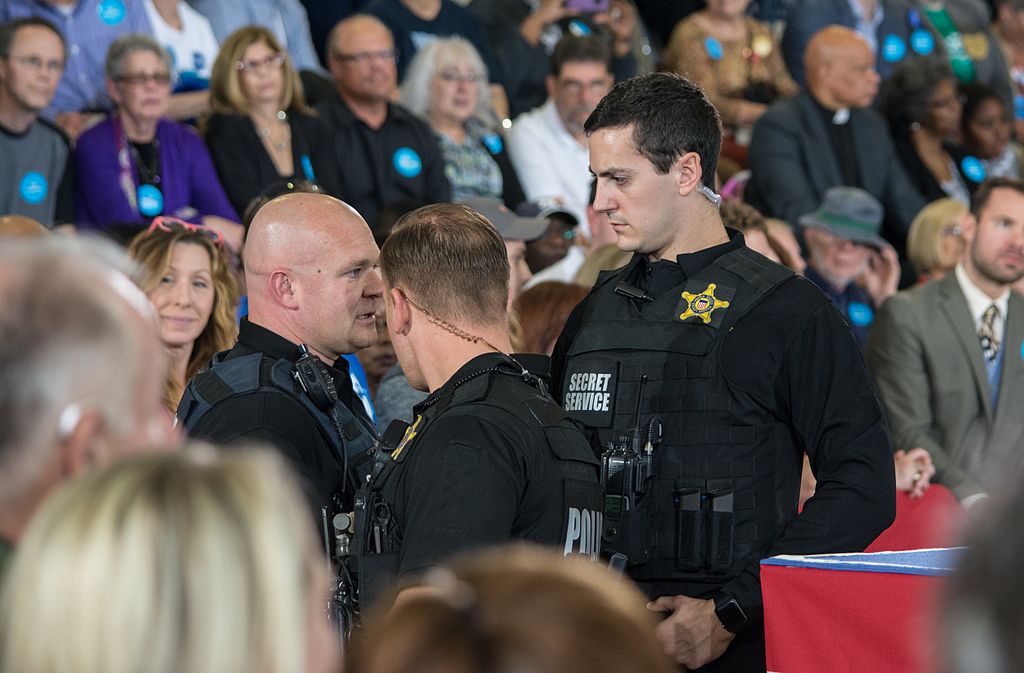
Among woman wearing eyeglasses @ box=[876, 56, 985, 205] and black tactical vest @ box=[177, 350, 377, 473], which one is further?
woman wearing eyeglasses @ box=[876, 56, 985, 205]

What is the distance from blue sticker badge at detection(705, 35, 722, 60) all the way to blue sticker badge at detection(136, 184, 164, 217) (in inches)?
189

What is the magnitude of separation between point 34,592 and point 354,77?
6746 mm

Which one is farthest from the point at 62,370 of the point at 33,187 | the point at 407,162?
the point at 407,162

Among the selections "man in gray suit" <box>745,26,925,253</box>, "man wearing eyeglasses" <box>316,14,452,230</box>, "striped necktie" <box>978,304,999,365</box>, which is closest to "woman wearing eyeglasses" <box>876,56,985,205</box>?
"man in gray suit" <box>745,26,925,253</box>

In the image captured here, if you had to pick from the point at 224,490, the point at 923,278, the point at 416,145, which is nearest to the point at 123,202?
the point at 416,145

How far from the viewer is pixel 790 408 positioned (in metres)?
3.70

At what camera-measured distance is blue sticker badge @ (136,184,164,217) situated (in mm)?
6899

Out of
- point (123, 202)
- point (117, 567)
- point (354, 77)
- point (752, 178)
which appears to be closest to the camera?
point (117, 567)

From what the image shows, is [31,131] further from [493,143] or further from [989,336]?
[989,336]

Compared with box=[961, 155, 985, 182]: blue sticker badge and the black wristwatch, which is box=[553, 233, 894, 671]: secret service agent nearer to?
the black wristwatch

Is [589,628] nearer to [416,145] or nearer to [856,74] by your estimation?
[416,145]

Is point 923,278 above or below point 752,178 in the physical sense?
below

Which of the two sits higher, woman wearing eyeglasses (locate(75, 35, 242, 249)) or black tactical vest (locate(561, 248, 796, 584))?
woman wearing eyeglasses (locate(75, 35, 242, 249))

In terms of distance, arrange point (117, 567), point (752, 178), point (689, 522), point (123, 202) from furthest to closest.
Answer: point (752, 178), point (123, 202), point (689, 522), point (117, 567)
